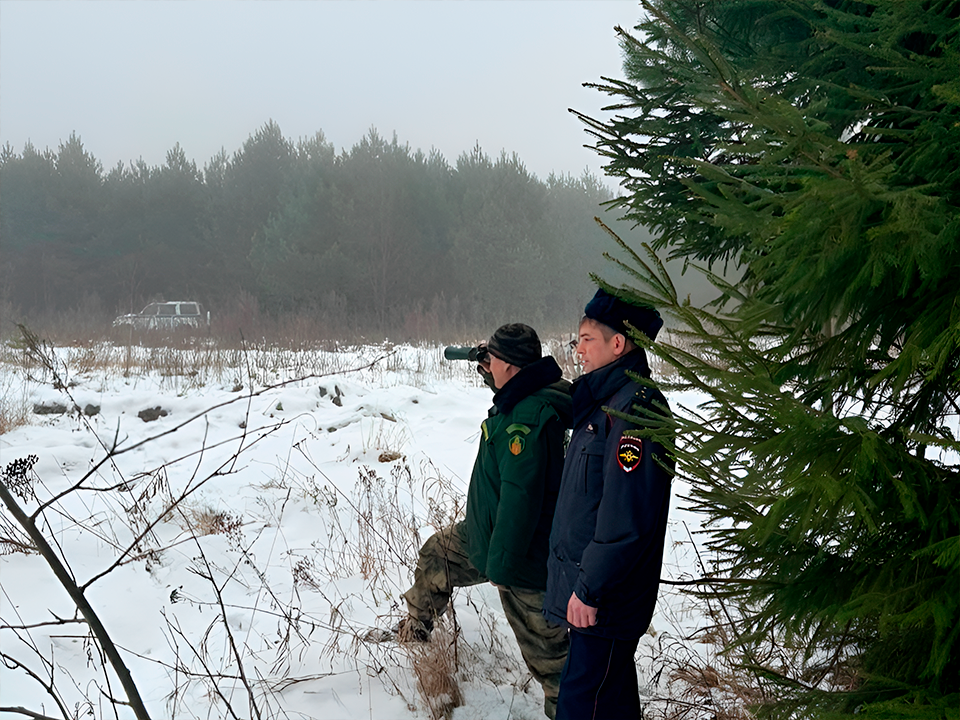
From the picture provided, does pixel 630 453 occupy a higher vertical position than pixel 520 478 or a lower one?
higher

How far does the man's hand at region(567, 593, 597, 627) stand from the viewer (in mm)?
1857

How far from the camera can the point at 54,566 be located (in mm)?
1122

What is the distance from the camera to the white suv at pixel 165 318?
53.9 feet

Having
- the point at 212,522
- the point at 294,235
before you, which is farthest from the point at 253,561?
the point at 294,235

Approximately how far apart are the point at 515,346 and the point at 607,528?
0.90 m

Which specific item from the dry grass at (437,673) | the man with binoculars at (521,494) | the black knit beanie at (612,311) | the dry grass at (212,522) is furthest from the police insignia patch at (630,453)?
the dry grass at (212,522)

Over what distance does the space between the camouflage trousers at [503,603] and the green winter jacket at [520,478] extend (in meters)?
0.11

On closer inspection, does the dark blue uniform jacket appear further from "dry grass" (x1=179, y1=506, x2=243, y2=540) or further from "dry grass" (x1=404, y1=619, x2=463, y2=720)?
"dry grass" (x1=179, y1=506, x2=243, y2=540)

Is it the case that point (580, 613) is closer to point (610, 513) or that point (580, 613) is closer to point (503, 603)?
point (610, 513)

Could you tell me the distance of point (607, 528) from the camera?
187 cm

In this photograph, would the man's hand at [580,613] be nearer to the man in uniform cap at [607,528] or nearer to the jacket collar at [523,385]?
the man in uniform cap at [607,528]

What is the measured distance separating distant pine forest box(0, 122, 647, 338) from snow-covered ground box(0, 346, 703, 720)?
1589 centimetres

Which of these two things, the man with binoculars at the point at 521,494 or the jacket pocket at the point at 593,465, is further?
the man with binoculars at the point at 521,494

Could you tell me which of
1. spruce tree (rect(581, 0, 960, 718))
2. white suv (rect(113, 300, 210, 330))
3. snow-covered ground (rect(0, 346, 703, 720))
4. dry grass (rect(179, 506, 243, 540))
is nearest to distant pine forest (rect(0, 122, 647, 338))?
white suv (rect(113, 300, 210, 330))
